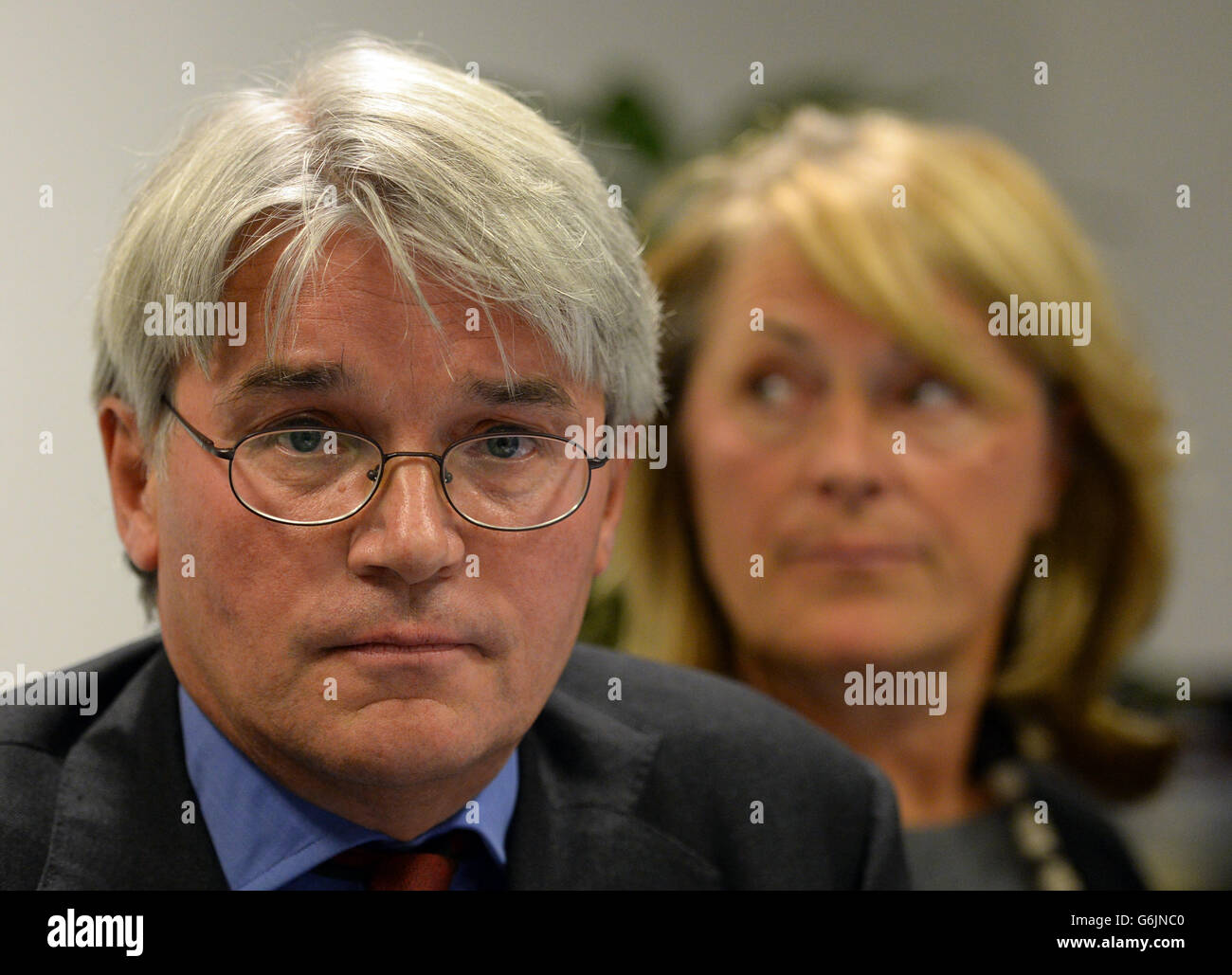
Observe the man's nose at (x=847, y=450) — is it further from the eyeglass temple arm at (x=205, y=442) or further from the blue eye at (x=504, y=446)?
the eyeglass temple arm at (x=205, y=442)

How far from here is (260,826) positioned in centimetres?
117

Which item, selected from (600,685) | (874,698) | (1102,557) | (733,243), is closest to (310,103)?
(600,685)

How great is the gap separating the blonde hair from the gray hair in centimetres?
63

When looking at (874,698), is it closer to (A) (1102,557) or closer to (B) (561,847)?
(A) (1102,557)

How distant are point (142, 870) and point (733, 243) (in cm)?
114

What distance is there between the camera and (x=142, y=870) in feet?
3.72

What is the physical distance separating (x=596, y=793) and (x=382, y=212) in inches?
24.7

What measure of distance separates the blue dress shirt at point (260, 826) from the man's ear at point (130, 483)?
0.53ft

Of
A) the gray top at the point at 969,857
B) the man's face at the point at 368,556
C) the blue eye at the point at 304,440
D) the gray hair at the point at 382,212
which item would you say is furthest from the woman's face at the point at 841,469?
the blue eye at the point at 304,440

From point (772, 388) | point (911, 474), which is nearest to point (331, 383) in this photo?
point (772, 388)

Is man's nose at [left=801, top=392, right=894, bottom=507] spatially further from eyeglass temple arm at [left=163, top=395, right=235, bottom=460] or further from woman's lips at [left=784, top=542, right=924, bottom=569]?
eyeglass temple arm at [left=163, top=395, right=235, bottom=460]

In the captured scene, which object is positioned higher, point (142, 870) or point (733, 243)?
point (733, 243)

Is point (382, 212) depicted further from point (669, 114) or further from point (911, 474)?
point (669, 114)
